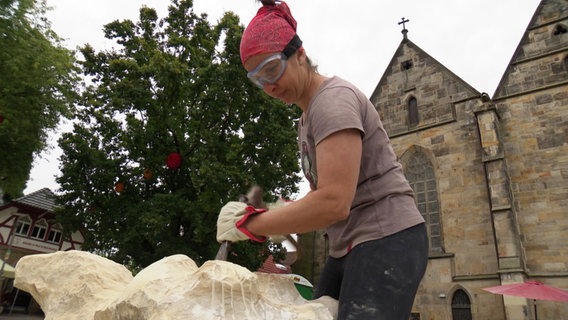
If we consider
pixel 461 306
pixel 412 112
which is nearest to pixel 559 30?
pixel 412 112

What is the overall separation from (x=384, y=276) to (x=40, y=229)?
22475 millimetres

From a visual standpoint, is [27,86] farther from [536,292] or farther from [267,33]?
[536,292]

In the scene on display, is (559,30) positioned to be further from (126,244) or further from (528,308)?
(126,244)

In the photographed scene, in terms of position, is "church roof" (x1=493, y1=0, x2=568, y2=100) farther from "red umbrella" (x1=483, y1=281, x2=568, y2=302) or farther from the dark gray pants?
the dark gray pants

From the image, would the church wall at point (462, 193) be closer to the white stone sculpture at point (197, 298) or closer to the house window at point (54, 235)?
the white stone sculpture at point (197, 298)

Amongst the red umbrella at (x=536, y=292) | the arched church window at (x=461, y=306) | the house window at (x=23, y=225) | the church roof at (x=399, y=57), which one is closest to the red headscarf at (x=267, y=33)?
the red umbrella at (x=536, y=292)

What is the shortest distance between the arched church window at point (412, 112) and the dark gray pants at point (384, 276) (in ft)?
52.2

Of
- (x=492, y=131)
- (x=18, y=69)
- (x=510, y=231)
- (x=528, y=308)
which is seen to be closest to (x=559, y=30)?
(x=492, y=131)

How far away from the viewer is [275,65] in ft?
5.42

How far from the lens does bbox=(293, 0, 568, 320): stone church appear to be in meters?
12.3

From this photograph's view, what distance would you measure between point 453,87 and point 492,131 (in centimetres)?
309

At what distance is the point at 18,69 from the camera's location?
40.7 feet

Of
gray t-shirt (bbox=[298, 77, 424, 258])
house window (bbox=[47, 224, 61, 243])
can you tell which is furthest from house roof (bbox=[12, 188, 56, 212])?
gray t-shirt (bbox=[298, 77, 424, 258])

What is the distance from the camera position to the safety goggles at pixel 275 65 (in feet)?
5.38
